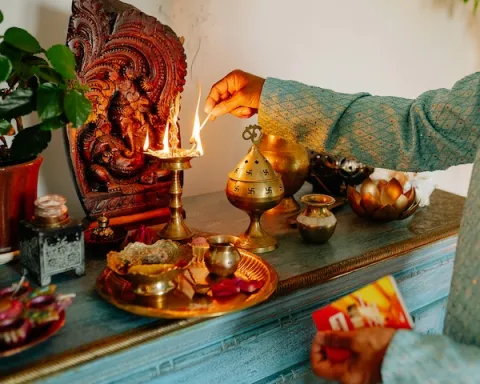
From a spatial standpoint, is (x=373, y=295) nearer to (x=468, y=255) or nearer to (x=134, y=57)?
(x=468, y=255)

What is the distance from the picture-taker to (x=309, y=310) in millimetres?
1008

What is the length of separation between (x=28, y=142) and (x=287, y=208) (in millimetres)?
710

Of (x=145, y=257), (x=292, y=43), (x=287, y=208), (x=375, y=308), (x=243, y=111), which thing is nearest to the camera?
(x=375, y=308)

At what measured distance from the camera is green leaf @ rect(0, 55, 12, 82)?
792 mm

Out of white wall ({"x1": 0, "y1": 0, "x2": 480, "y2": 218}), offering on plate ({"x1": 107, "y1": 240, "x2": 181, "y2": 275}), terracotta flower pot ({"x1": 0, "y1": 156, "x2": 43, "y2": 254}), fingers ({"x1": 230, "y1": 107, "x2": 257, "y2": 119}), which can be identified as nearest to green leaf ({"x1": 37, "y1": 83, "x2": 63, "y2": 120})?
terracotta flower pot ({"x1": 0, "y1": 156, "x2": 43, "y2": 254})

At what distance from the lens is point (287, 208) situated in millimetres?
1383

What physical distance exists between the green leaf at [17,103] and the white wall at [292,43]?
37 centimetres

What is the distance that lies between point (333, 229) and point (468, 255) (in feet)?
1.21

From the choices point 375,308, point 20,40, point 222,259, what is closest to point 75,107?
point 20,40

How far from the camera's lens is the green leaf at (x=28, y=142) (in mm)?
902

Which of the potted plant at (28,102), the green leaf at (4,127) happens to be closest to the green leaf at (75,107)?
the potted plant at (28,102)

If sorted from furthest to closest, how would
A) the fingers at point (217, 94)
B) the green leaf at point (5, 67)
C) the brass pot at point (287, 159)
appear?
the brass pot at point (287, 159) < the fingers at point (217, 94) < the green leaf at point (5, 67)

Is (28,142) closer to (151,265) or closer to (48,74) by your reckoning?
(48,74)

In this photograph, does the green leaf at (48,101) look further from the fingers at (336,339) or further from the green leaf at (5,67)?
the fingers at (336,339)
